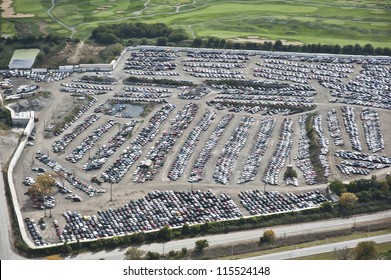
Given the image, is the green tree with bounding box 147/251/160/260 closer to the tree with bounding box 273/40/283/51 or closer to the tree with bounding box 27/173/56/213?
the tree with bounding box 27/173/56/213

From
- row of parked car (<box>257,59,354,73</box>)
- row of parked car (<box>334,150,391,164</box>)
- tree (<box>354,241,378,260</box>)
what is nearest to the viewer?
tree (<box>354,241,378,260</box>)

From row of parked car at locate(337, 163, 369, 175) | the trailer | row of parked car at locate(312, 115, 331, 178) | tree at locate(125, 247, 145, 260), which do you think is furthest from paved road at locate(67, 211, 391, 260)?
the trailer

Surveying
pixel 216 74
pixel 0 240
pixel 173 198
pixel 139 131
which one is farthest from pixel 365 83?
pixel 0 240

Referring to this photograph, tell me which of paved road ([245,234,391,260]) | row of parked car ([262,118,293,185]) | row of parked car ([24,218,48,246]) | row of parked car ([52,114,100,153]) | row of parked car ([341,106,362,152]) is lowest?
row of parked car ([52,114,100,153])

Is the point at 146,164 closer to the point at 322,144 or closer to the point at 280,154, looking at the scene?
the point at 280,154

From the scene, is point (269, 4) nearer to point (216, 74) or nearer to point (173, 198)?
point (216, 74)

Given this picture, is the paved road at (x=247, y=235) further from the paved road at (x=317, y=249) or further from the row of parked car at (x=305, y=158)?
the row of parked car at (x=305, y=158)

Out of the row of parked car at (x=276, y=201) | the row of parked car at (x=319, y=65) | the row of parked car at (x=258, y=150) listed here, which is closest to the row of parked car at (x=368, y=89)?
the row of parked car at (x=319, y=65)
